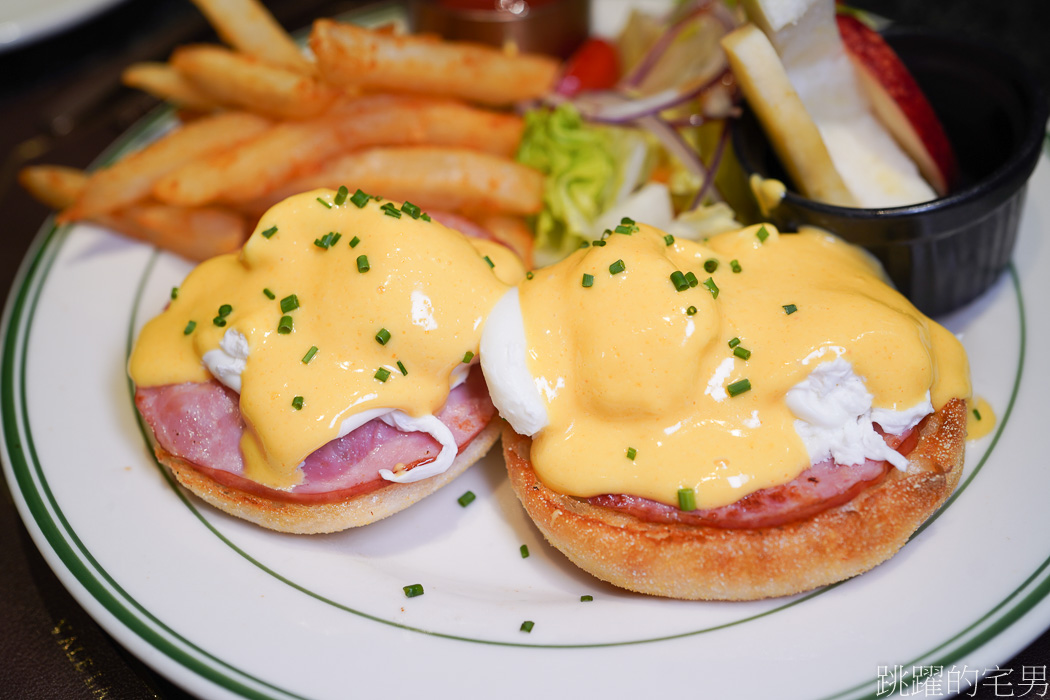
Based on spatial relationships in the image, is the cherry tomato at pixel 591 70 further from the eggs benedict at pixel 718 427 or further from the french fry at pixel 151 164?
the eggs benedict at pixel 718 427

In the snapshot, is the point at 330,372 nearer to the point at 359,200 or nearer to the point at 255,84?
the point at 359,200

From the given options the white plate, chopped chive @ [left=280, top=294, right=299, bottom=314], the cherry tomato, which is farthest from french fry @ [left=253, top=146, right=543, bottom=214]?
the white plate

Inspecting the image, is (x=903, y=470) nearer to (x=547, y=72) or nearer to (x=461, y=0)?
(x=547, y=72)

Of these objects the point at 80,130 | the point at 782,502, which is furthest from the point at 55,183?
the point at 782,502

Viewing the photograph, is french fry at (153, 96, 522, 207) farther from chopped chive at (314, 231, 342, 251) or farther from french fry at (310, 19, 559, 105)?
chopped chive at (314, 231, 342, 251)

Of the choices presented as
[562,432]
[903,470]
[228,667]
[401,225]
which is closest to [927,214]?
[903,470]

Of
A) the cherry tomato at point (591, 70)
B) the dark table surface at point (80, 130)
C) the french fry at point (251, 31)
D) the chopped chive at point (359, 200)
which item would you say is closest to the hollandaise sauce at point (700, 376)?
the chopped chive at point (359, 200)
